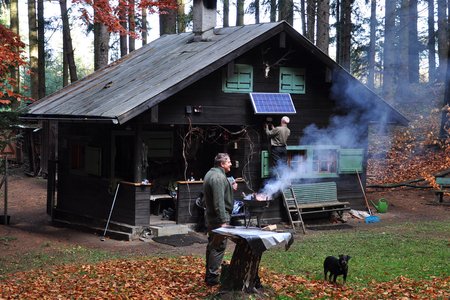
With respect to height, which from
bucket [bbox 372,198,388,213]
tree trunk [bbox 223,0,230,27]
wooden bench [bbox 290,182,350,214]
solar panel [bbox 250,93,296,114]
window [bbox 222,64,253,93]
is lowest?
bucket [bbox 372,198,388,213]

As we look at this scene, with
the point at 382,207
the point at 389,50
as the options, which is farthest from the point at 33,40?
the point at 389,50

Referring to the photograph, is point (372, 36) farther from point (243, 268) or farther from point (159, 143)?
point (243, 268)

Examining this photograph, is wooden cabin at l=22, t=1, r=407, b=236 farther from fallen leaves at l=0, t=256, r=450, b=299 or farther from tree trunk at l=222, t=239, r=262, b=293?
tree trunk at l=222, t=239, r=262, b=293

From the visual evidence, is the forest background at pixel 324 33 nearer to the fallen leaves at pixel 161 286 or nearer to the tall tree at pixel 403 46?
the tall tree at pixel 403 46

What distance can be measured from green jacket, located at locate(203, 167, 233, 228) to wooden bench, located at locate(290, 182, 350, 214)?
7903 millimetres

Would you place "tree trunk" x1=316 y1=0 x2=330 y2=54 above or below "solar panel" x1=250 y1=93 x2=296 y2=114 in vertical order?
above

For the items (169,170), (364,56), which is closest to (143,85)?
(169,170)

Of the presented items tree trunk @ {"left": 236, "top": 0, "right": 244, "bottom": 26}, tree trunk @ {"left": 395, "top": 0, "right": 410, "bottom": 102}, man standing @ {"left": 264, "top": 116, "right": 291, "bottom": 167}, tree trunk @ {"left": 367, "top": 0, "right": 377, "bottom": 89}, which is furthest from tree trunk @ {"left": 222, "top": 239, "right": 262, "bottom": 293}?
tree trunk @ {"left": 236, "top": 0, "right": 244, "bottom": 26}

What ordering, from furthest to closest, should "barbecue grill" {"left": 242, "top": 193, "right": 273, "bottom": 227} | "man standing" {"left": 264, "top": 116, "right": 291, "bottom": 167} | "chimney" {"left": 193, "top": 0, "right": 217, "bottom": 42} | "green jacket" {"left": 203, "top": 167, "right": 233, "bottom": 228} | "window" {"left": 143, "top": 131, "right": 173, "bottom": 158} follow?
1. "chimney" {"left": 193, "top": 0, "right": 217, "bottom": 42}
2. "window" {"left": 143, "top": 131, "right": 173, "bottom": 158}
3. "man standing" {"left": 264, "top": 116, "right": 291, "bottom": 167}
4. "barbecue grill" {"left": 242, "top": 193, "right": 273, "bottom": 227}
5. "green jacket" {"left": 203, "top": 167, "right": 233, "bottom": 228}

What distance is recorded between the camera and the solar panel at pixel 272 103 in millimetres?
16391

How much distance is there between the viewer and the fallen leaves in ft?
29.3

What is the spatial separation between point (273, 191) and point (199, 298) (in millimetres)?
8688

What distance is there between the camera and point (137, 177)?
14.9 metres

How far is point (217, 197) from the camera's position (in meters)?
9.10
